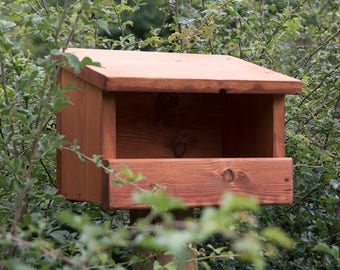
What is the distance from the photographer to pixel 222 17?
3629mm

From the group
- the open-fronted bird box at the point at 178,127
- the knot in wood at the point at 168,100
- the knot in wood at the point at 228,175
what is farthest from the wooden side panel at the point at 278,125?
the knot in wood at the point at 168,100

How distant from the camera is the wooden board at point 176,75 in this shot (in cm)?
231

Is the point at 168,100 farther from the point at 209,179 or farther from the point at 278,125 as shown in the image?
the point at 209,179

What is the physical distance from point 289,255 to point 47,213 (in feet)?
3.56

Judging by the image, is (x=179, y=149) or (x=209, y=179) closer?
(x=209, y=179)

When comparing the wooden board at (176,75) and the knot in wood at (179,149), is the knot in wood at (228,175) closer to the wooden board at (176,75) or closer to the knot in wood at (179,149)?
the wooden board at (176,75)

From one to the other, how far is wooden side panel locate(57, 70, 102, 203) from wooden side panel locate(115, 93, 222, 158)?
16 cm

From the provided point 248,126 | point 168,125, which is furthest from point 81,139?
point 248,126

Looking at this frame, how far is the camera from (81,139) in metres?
2.57

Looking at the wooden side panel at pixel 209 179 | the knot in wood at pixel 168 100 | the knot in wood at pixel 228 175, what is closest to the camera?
the wooden side panel at pixel 209 179

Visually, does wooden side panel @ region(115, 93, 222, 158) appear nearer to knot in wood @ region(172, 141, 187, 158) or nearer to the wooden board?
knot in wood @ region(172, 141, 187, 158)

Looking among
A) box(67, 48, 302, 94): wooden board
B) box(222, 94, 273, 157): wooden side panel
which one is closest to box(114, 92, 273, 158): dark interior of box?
box(222, 94, 273, 157): wooden side panel

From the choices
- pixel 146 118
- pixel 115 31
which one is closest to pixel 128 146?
pixel 146 118

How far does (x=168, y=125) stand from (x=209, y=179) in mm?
501
